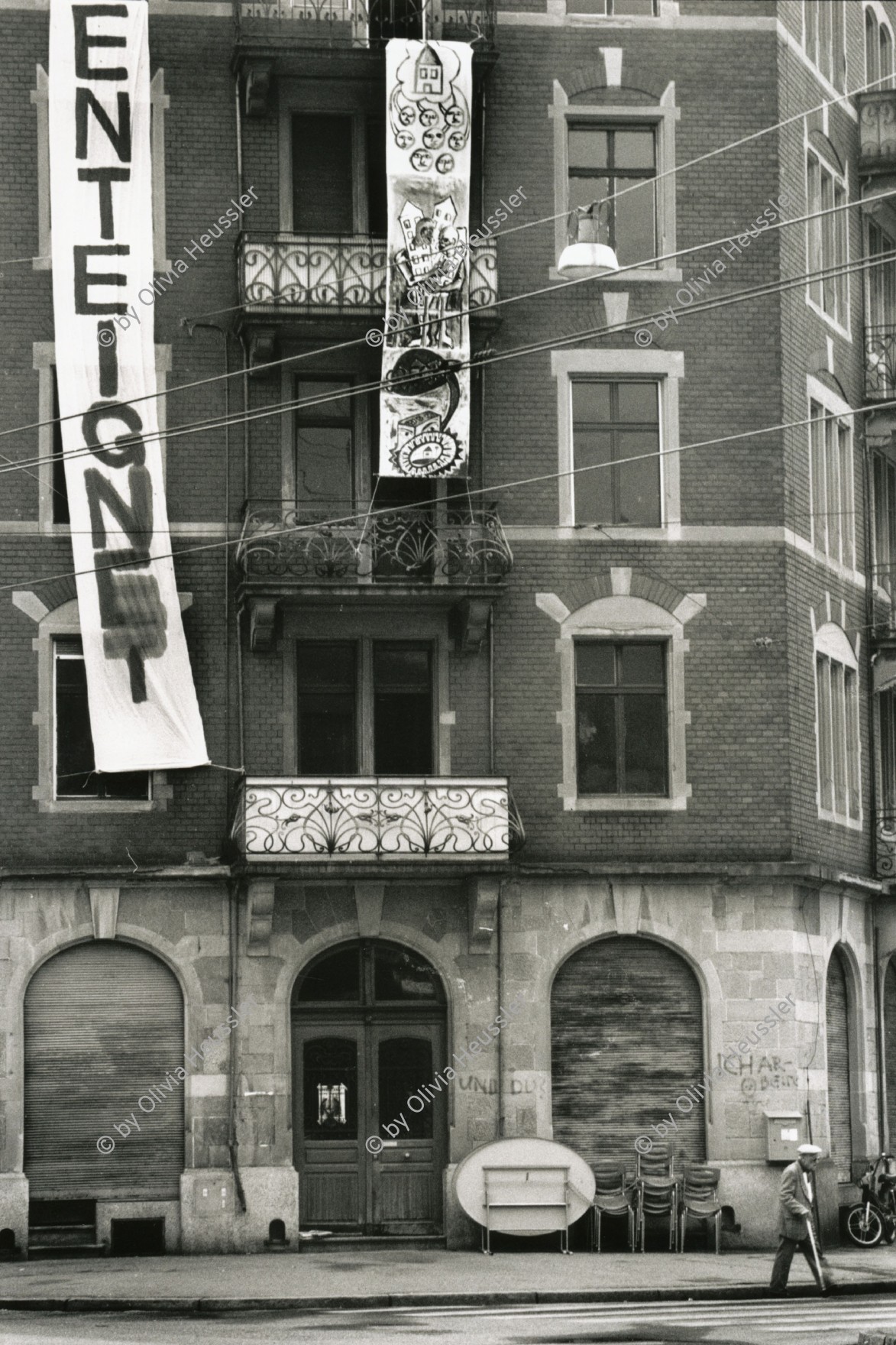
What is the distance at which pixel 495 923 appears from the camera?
3228 centimetres

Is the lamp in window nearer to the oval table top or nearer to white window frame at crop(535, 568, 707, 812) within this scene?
white window frame at crop(535, 568, 707, 812)

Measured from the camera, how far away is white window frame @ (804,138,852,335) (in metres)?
34.9

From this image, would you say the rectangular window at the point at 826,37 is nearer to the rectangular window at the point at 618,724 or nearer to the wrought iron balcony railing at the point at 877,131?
the wrought iron balcony railing at the point at 877,131

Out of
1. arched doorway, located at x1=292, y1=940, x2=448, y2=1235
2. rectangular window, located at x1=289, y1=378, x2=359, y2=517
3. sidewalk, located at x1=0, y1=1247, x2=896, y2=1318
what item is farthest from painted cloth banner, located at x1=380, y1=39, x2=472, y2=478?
sidewalk, located at x1=0, y1=1247, x2=896, y2=1318

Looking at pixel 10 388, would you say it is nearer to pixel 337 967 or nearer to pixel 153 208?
pixel 153 208

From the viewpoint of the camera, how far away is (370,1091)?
3219cm

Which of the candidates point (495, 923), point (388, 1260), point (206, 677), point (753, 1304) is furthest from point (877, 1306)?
point (206, 677)

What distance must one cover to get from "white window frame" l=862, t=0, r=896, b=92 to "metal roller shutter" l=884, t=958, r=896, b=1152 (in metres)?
12.9

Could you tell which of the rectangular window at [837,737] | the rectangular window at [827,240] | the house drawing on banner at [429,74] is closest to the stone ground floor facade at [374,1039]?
the rectangular window at [837,737]

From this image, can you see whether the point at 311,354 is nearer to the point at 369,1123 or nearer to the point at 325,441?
the point at 325,441

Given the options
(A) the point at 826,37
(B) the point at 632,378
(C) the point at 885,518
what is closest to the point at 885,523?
(C) the point at 885,518

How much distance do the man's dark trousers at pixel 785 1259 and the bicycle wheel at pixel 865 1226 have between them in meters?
6.46

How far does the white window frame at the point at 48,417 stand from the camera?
3234 centimetres

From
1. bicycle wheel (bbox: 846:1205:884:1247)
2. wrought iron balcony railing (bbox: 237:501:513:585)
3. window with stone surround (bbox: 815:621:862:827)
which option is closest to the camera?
wrought iron balcony railing (bbox: 237:501:513:585)
